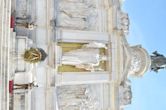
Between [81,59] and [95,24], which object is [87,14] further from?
[81,59]

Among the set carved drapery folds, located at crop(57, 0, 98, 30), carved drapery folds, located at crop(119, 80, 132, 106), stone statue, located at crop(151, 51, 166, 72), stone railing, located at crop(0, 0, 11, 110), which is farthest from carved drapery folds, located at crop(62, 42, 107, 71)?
stone statue, located at crop(151, 51, 166, 72)

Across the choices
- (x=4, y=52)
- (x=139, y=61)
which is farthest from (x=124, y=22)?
(x=4, y=52)

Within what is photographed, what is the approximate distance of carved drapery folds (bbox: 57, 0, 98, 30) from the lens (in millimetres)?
18312

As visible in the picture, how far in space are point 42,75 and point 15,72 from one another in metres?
1.61

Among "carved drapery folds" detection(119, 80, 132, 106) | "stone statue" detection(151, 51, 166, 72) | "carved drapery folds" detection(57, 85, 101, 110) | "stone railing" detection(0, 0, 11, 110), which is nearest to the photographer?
"stone railing" detection(0, 0, 11, 110)

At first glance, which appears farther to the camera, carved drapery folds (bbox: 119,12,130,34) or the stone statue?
the stone statue

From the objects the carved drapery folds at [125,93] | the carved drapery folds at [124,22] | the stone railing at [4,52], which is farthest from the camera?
the carved drapery folds at [124,22]

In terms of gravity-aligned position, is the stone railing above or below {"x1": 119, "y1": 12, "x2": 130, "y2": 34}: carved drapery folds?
below

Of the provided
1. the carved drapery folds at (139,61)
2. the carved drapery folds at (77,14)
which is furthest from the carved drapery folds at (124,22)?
the carved drapery folds at (77,14)

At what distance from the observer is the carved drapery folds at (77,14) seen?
1831 centimetres

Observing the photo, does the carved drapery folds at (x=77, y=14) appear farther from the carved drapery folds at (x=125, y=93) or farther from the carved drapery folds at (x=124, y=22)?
the carved drapery folds at (x=125, y=93)

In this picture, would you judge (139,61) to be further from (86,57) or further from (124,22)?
(86,57)

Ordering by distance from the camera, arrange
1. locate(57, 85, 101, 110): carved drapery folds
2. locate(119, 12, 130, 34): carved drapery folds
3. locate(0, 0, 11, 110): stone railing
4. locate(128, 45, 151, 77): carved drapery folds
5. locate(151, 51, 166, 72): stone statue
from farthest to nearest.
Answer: locate(151, 51, 166, 72): stone statue, locate(128, 45, 151, 77): carved drapery folds, locate(119, 12, 130, 34): carved drapery folds, locate(57, 85, 101, 110): carved drapery folds, locate(0, 0, 11, 110): stone railing

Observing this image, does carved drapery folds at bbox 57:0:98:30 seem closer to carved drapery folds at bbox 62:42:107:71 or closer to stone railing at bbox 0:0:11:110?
carved drapery folds at bbox 62:42:107:71
